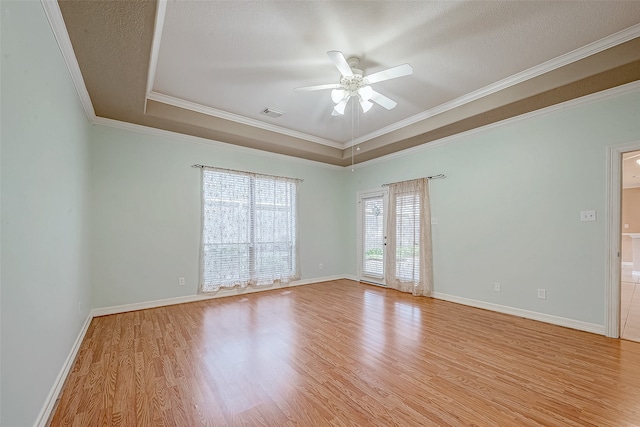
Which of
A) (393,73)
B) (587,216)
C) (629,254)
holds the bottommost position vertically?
(629,254)

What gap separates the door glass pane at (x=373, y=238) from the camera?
18.8 ft

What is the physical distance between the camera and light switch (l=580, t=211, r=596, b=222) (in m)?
3.11

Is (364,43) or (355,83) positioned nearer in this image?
(364,43)

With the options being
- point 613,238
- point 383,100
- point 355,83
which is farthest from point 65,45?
point 613,238

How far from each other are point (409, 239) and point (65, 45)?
5.08 meters

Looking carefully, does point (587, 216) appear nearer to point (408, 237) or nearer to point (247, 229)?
point (408, 237)

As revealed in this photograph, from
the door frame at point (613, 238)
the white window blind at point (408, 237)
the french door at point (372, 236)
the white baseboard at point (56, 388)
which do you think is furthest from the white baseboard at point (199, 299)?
the french door at point (372, 236)

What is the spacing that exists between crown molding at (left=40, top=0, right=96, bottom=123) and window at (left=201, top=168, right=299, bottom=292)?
6.00ft

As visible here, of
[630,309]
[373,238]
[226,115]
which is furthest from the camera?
[373,238]

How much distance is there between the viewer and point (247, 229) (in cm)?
497

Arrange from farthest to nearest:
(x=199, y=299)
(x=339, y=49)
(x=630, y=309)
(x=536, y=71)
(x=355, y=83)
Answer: (x=199, y=299) → (x=630, y=309) → (x=536, y=71) → (x=355, y=83) → (x=339, y=49)

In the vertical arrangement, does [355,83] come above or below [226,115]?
below

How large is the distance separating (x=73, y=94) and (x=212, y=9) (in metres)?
1.72

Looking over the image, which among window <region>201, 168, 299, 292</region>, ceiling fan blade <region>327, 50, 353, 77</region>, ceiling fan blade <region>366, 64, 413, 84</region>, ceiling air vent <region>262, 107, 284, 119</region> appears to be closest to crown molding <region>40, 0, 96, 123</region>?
window <region>201, 168, 299, 292</region>
